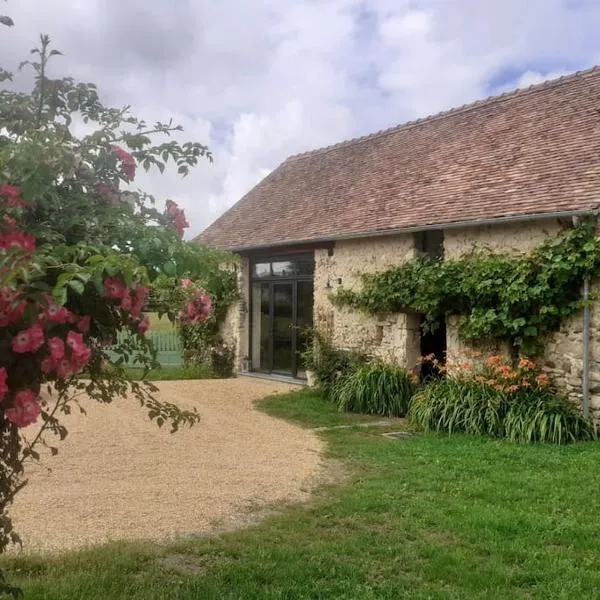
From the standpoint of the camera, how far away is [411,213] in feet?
36.4

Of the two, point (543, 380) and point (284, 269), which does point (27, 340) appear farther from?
point (284, 269)

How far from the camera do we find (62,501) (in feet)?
18.6

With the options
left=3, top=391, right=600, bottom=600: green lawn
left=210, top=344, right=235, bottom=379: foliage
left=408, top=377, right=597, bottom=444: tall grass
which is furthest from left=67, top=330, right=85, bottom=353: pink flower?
left=210, top=344, right=235, bottom=379: foliage

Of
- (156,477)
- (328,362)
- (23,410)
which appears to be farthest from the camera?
(328,362)

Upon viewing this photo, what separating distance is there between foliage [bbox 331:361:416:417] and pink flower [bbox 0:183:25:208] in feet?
27.2

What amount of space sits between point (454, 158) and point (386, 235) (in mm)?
2311

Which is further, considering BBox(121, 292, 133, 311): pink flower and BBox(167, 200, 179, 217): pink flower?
BBox(167, 200, 179, 217): pink flower

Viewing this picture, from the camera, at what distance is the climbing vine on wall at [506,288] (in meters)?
8.62

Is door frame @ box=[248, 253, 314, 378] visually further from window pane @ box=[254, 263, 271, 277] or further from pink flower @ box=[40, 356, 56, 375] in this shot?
pink flower @ box=[40, 356, 56, 375]

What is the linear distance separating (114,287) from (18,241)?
373mm

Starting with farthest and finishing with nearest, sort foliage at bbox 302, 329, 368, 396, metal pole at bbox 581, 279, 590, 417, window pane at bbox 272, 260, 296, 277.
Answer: window pane at bbox 272, 260, 296, 277 < foliage at bbox 302, 329, 368, 396 < metal pole at bbox 581, 279, 590, 417

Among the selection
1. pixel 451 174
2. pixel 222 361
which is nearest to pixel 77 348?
pixel 451 174

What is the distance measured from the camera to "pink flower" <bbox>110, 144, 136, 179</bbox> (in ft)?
10.6

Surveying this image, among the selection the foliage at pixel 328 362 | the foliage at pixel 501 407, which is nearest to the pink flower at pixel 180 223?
the foliage at pixel 501 407
